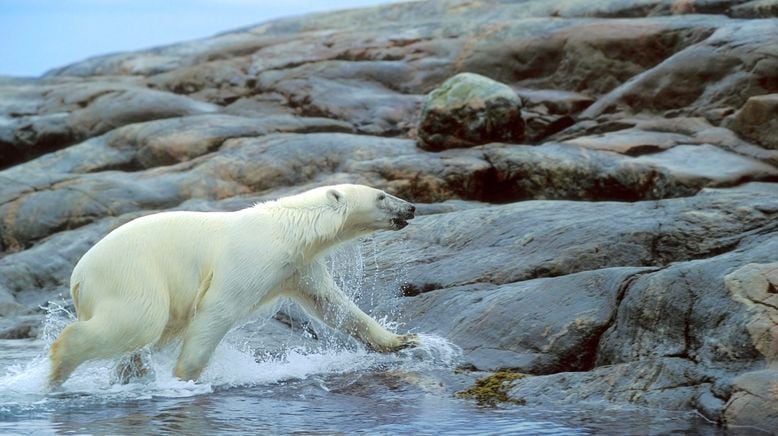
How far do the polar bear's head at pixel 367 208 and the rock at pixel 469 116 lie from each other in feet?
22.6

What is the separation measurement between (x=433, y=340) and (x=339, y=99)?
1158cm

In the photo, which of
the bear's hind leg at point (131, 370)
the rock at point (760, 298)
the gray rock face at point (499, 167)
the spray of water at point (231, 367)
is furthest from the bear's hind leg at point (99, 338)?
the rock at point (760, 298)

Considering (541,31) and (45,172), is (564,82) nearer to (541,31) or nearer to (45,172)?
(541,31)

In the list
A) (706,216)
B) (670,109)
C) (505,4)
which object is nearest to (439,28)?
(505,4)

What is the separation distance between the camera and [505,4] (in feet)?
81.0

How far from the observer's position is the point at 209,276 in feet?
27.8

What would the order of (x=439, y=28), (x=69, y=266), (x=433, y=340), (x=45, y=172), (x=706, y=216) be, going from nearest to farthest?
(x=433, y=340)
(x=706, y=216)
(x=69, y=266)
(x=45, y=172)
(x=439, y=28)

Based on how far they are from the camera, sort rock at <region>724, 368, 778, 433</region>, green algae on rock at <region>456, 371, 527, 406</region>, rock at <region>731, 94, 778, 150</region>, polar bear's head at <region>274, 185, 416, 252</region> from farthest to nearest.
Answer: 1. rock at <region>731, 94, 778, 150</region>
2. polar bear's head at <region>274, 185, 416, 252</region>
3. green algae on rock at <region>456, 371, 527, 406</region>
4. rock at <region>724, 368, 778, 433</region>

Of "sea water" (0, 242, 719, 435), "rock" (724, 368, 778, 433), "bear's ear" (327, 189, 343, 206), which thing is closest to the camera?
"rock" (724, 368, 778, 433)

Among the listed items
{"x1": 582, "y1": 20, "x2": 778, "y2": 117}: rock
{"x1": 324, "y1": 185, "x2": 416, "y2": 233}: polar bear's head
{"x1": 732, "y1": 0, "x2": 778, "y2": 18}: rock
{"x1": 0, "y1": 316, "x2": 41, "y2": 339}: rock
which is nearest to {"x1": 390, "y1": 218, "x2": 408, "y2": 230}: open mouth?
{"x1": 324, "y1": 185, "x2": 416, "y2": 233}: polar bear's head

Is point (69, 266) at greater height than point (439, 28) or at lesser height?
lesser

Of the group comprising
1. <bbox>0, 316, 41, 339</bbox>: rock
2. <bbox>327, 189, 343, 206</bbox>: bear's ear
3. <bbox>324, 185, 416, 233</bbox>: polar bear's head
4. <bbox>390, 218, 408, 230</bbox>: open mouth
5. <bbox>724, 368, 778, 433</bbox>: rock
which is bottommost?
<bbox>0, 316, 41, 339</bbox>: rock

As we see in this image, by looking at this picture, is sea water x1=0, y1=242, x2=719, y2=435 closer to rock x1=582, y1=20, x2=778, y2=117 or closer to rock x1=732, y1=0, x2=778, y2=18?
rock x1=582, y1=20, x2=778, y2=117

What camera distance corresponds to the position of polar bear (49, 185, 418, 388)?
317 inches
